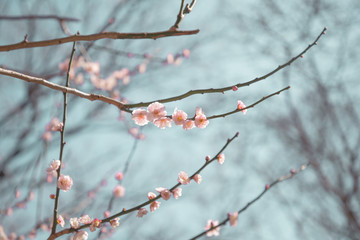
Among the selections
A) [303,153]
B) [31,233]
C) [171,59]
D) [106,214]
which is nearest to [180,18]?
[106,214]

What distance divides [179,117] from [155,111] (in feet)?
0.48

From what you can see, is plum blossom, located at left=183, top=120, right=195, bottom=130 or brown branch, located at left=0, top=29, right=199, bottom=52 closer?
brown branch, located at left=0, top=29, right=199, bottom=52

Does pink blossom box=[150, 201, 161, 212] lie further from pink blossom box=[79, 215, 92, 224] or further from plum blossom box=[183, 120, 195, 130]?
plum blossom box=[183, 120, 195, 130]

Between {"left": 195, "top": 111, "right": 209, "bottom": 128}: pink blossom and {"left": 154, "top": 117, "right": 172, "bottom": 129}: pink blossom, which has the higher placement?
{"left": 154, "top": 117, "right": 172, "bottom": 129}: pink blossom

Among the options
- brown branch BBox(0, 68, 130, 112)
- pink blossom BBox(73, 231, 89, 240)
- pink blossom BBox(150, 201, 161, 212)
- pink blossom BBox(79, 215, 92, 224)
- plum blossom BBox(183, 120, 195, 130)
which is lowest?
pink blossom BBox(73, 231, 89, 240)

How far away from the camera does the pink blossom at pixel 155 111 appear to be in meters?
1.45

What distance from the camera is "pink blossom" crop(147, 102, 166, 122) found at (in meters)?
1.45

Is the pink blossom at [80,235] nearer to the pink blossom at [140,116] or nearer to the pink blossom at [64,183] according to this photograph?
the pink blossom at [64,183]

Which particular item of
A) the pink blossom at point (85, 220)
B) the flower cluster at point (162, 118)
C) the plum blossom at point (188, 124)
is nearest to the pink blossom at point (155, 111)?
the flower cluster at point (162, 118)

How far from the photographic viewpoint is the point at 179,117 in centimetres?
155

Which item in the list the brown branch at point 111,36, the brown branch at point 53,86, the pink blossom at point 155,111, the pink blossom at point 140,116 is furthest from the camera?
the pink blossom at point 140,116

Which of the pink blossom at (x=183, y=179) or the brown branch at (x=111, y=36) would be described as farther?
the pink blossom at (x=183, y=179)

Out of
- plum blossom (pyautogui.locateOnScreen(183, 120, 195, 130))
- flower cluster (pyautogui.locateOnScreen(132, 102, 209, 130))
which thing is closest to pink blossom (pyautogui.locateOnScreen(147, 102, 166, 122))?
flower cluster (pyautogui.locateOnScreen(132, 102, 209, 130))

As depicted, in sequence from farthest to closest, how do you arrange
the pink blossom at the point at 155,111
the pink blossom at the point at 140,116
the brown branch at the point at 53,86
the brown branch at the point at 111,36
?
the pink blossom at the point at 140,116
the pink blossom at the point at 155,111
the brown branch at the point at 53,86
the brown branch at the point at 111,36
